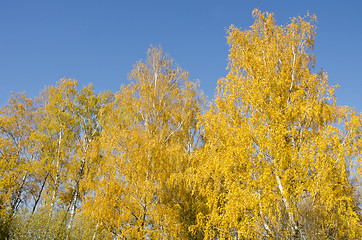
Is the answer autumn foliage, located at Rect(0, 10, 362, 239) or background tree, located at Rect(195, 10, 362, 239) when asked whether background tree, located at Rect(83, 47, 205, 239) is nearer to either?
autumn foliage, located at Rect(0, 10, 362, 239)

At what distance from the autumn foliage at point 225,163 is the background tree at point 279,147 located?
0.03 metres

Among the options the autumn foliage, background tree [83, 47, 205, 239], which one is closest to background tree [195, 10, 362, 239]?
the autumn foliage

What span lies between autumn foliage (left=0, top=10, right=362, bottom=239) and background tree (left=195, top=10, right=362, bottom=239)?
32mm

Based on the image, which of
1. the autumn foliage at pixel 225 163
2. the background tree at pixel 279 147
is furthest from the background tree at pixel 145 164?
the background tree at pixel 279 147

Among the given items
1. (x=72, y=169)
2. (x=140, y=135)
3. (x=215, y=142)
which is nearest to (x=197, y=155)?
(x=215, y=142)

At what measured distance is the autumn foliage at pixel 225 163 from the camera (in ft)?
16.8

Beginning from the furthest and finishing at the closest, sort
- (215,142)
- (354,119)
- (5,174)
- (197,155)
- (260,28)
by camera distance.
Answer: (5,174), (260,28), (197,155), (215,142), (354,119)

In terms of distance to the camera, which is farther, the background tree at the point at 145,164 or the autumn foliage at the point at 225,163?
the background tree at the point at 145,164

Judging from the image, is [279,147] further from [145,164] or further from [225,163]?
[145,164]

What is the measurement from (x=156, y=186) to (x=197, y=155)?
5.17 ft

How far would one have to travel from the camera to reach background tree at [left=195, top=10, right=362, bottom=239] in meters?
5.01

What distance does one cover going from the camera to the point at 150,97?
9.76 m

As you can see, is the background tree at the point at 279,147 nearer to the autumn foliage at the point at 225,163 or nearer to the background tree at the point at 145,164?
the autumn foliage at the point at 225,163

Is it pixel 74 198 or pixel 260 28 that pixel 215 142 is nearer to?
pixel 260 28
